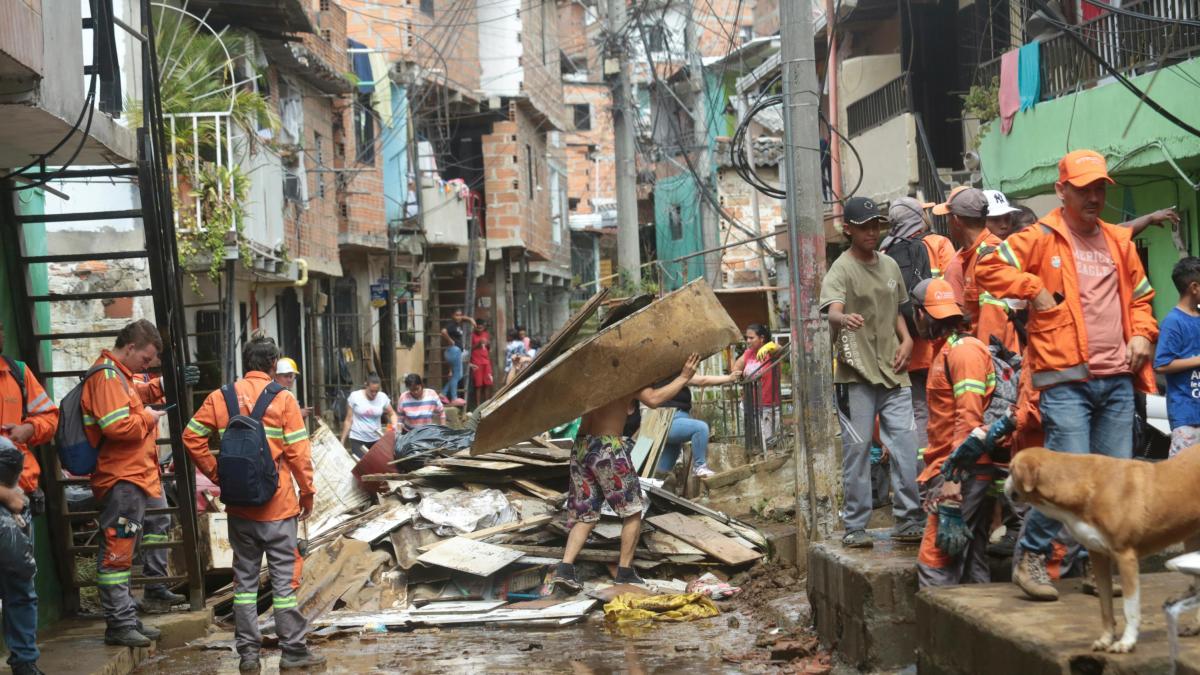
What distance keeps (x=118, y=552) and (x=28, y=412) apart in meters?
1.10

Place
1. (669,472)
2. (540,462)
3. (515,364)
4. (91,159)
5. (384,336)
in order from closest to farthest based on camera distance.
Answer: (91,159)
(540,462)
(669,472)
(515,364)
(384,336)

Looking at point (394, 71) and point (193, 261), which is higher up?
point (394, 71)

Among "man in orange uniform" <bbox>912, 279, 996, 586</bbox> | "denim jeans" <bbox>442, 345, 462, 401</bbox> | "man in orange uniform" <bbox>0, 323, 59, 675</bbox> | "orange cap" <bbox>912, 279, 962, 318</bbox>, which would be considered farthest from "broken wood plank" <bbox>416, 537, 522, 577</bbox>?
"denim jeans" <bbox>442, 345, 462, 401</bbox>

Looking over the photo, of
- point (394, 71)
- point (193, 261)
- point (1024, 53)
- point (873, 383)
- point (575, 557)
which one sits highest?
point (394, 71)

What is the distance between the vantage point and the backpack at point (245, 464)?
8156 millimetres

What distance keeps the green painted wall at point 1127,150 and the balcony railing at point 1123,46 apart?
0.21m

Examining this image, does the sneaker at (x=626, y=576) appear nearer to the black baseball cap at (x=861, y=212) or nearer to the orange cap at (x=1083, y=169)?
the black baseball cap at (x=861, y=212)

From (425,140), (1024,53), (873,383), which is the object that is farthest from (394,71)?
(873,383)

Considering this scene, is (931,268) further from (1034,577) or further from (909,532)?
(1034,577)

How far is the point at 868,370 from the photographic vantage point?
313 inches

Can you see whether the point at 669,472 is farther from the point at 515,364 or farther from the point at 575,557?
the point at 515,364

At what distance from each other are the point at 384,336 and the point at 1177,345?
2537 centimetres

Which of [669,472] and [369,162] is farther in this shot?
[369,162]

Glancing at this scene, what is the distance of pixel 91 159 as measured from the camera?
935 centimetres
